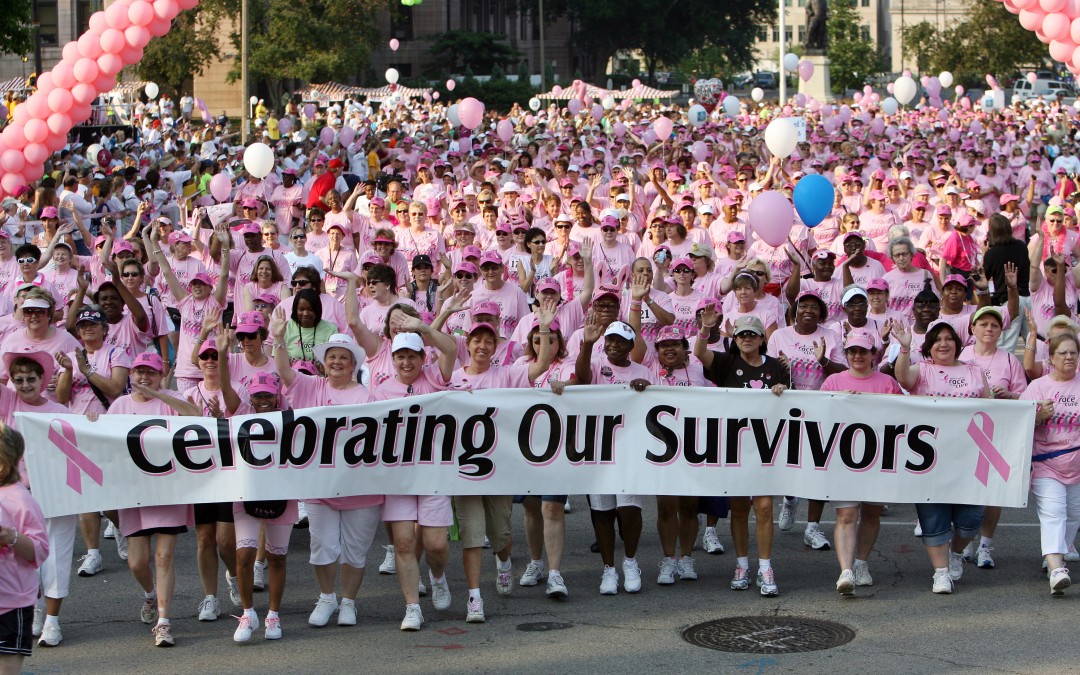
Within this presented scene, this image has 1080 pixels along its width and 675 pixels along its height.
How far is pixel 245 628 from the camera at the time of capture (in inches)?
329

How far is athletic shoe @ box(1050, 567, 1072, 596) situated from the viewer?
8773mm

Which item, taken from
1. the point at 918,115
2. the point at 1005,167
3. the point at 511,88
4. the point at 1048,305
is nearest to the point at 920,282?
the point at 1048,305

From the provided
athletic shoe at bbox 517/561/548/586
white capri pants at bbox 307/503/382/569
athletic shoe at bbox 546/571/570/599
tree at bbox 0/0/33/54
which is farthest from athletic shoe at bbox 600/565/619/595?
tree at bbox 0/0/33/54

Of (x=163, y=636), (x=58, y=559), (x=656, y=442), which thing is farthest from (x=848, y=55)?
(x=163, y=636)

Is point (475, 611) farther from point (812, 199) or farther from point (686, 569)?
point (812, 199)

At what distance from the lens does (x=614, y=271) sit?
14.9 m

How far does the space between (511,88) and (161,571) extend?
6529 cm

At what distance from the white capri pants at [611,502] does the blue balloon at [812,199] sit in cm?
652

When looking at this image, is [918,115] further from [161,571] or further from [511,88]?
[161,571]

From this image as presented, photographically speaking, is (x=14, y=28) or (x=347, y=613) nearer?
(x=347, y=613)

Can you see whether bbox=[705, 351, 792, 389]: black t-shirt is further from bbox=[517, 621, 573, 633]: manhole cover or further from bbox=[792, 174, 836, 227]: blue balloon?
bbox=[792, 174, 836, 227]: blue balloon

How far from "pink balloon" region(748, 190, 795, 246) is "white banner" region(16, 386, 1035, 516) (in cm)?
522

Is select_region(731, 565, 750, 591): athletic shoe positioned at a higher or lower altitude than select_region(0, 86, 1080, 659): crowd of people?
lower

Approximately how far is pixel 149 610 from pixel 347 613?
3.63ft
